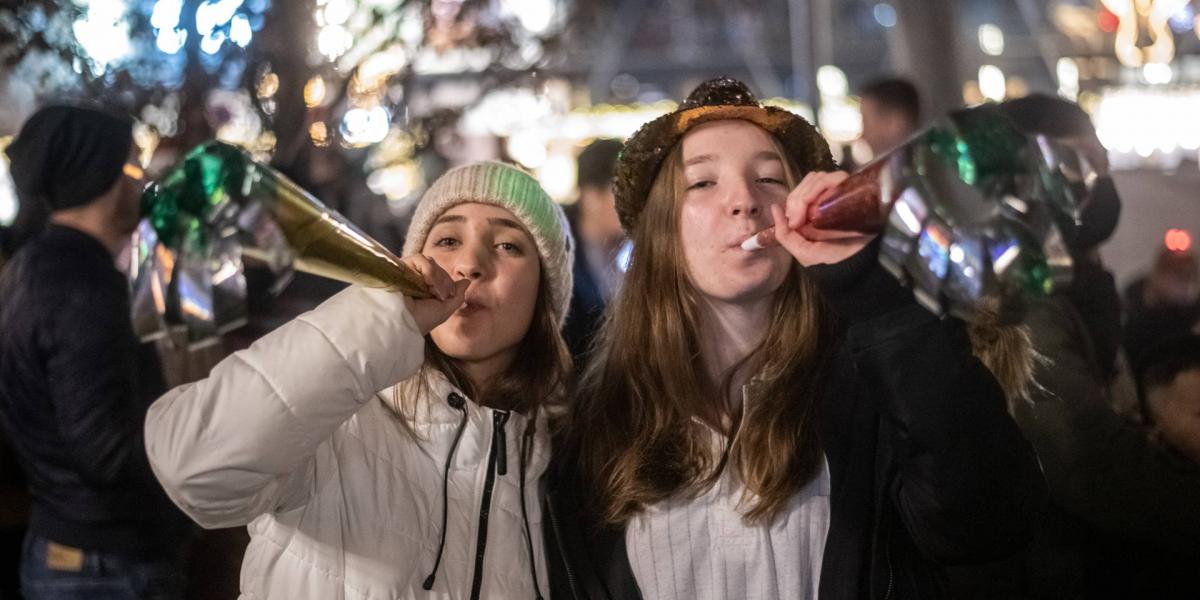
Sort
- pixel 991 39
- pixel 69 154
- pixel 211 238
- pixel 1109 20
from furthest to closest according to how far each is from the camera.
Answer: pixel 991 39, pixel 1109 20, pixel 69 154, pixel 211 238

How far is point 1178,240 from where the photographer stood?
5246mm

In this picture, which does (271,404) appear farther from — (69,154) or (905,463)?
(69,154)

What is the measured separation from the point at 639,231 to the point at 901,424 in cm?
92

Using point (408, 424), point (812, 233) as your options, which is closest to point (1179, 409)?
point (812, 233)

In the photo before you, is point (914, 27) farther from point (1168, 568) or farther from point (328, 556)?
point (328, 556)

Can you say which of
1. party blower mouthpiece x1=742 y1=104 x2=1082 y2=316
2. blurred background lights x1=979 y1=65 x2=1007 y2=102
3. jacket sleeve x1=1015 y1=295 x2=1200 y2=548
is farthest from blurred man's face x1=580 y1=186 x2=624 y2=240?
blurred background lights x1=979 y1=65 x2=1007 y2=102

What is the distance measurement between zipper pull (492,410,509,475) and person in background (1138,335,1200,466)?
→ 167cm

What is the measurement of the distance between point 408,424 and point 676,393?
0.56 meters

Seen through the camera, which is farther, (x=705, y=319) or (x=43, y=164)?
(x=43, y=164)

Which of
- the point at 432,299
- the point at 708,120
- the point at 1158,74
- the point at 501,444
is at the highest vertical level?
the point at 1158,74

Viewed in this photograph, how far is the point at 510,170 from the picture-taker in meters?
2.93

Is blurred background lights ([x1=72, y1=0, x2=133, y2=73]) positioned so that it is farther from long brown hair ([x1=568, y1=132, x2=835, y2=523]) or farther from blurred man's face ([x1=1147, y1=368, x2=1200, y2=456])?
blurred man's face ([x1=1147, y1=368, x2=1200, y2=456])

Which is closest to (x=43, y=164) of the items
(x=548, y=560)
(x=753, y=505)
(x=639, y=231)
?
(x=639, y=231)

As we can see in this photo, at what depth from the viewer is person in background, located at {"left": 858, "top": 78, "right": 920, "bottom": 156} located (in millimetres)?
6715
